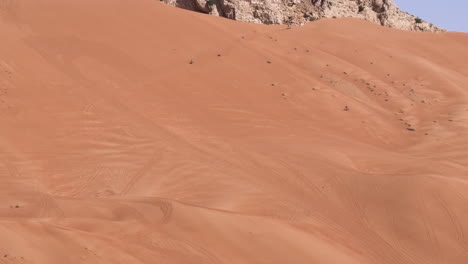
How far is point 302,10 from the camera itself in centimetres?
2084

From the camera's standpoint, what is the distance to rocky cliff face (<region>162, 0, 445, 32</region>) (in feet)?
65.0

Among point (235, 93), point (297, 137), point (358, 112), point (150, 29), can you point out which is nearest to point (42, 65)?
point (150, 29)

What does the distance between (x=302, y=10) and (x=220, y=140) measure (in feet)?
38.8

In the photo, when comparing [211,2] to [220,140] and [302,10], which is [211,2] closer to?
[302,10]

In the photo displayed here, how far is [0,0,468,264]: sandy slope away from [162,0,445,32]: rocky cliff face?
102 centimetres

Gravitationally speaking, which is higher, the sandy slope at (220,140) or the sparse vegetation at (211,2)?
the sparse vegetation at (211,2)

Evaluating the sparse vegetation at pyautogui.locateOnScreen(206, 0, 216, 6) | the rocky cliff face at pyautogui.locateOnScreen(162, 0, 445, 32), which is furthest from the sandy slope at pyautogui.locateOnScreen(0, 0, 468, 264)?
the sparse vegetation at pyautogui.locateOnScreen(206, 0, 216, 6)

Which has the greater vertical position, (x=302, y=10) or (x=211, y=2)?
(x=302, y=10)

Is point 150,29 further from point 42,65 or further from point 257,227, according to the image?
point 257,227

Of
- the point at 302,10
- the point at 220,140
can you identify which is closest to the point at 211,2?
the point at 302,10

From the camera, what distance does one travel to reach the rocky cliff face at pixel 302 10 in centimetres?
1980

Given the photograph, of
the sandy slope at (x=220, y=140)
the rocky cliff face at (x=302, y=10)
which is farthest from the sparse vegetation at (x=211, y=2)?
the sandy slope at (x=220, y=140)

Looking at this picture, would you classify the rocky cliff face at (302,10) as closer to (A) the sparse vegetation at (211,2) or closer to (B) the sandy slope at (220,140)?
(A) the sparse vegetation at (211,2)

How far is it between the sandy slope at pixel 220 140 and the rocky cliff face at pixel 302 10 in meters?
1.02
